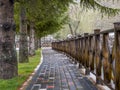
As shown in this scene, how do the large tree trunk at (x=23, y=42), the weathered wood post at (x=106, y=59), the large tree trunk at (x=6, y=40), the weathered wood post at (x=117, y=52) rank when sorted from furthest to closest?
the large tree trunk at (x=23, y=42), the large tree trunk at (x=6, y=40), the weathered wood post at (x=106, y=59), the weathered wood post at (x=117, y=52)

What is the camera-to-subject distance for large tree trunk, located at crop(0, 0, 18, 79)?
31.9 ft

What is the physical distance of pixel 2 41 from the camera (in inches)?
383

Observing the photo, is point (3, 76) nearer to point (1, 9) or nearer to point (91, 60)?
point (1, 9)

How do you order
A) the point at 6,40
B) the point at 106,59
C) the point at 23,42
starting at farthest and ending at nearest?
the point at 23,42 → the point at 6,40 → the point at 106,59

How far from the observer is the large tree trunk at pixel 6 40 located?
972 cm

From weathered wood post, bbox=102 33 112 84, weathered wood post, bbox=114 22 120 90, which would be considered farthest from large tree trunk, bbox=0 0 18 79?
weathered wood post, bbox=114 22 120 90

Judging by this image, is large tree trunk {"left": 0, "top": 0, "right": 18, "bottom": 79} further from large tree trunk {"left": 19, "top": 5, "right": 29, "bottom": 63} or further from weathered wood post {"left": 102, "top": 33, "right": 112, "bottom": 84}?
large tree trunk {"left": 19, "top": 5, "right": 29, "bottom": 63}

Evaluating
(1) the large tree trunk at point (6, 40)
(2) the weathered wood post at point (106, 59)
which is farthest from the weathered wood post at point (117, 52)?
(1) the large tree trunk at point (6, 40)

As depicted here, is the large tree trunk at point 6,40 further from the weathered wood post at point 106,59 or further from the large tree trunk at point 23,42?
the large tree trunk at point 23,42

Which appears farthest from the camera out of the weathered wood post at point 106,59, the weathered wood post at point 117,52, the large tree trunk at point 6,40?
the large tree trunk at point 6,40

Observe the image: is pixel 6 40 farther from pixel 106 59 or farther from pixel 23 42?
pixel 23 42

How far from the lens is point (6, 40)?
9.76m

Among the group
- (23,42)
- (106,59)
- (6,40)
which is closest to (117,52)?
(106,59)

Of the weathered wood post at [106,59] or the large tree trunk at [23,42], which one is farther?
the large tree trunk at [23,42]
